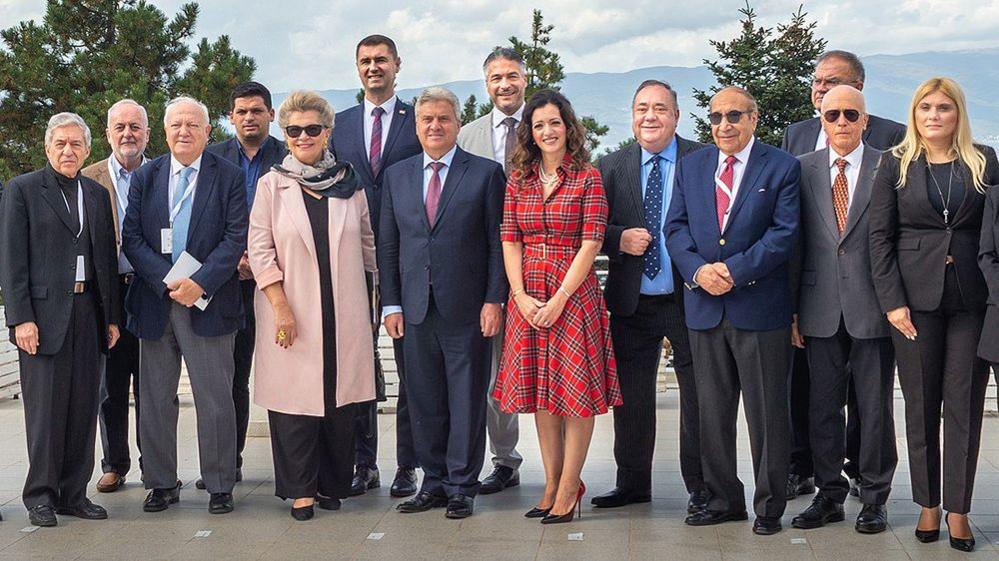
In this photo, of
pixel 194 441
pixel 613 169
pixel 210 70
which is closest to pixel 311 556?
pixel 613 169

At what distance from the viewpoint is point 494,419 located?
5.80 meters

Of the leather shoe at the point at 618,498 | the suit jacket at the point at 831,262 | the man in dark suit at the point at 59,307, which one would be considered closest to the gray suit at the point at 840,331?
the suit jacket at the point at 831,262

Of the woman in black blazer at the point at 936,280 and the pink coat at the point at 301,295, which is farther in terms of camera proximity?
the pink coat at the point at 301,295

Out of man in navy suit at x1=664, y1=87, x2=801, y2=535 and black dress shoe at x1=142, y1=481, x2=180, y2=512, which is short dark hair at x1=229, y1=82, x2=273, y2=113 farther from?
man in navy suit at x1=664, y1=87, x2=801, y2=535

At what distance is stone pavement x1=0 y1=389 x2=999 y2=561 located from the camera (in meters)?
4.48

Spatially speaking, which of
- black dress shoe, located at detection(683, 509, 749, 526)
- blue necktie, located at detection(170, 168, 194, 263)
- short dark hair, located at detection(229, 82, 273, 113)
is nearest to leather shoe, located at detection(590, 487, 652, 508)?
black dress shoe, located at detection(683, 509, 749, 526)

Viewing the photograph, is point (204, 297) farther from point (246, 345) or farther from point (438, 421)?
point (438, 421)

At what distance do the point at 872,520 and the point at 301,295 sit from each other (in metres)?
2.48

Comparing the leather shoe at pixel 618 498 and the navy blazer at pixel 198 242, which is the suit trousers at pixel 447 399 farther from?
the navy blazer at pixel 198 242

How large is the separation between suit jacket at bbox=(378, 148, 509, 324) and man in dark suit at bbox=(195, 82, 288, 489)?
802 mm

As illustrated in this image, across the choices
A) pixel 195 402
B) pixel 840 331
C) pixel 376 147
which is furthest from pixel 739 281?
pixel 195 402

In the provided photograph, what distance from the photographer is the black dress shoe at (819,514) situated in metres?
4.79

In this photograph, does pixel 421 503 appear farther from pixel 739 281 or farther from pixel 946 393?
pixel 946 393

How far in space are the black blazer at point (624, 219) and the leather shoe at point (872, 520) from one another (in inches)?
43.3
